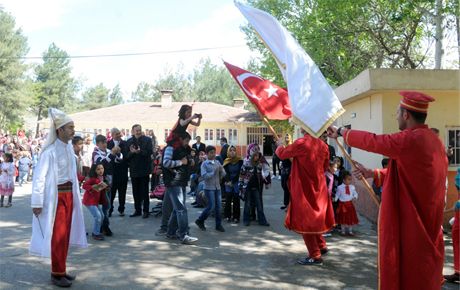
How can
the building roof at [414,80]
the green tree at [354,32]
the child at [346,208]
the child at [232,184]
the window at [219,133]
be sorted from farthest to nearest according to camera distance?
the window at [219,133] < the green tree at [354,32] < the child at [232,184] < the building roof at [414,80] < the child at [346,208]

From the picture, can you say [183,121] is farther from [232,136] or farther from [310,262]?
[232,136]


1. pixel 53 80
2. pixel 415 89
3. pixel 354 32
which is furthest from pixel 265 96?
pixel 53 80

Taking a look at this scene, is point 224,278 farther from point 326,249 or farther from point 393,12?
point 393,12

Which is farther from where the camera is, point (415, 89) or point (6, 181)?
point (6, 181)

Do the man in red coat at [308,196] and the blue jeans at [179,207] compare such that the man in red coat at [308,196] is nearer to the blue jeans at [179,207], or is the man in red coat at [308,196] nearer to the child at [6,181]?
the blue jeans at [179,207]

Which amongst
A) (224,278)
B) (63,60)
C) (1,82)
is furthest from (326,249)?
(63,60)

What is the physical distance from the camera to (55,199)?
507cm

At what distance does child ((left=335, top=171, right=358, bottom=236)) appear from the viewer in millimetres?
7992

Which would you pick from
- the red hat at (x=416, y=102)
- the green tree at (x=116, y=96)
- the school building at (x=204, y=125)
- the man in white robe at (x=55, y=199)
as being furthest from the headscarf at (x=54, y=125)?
the green tree at (x=116, y=96)

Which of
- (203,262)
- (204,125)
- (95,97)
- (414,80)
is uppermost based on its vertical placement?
(95,97)

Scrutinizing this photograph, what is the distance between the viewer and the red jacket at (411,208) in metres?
3.56

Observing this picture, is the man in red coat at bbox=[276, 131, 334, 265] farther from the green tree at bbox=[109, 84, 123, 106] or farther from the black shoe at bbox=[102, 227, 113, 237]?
the green tree at bbox=[109, 84, 123, 106]

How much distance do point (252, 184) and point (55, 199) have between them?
15.4 feet

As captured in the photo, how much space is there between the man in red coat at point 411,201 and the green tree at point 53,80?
61066 millimetres
